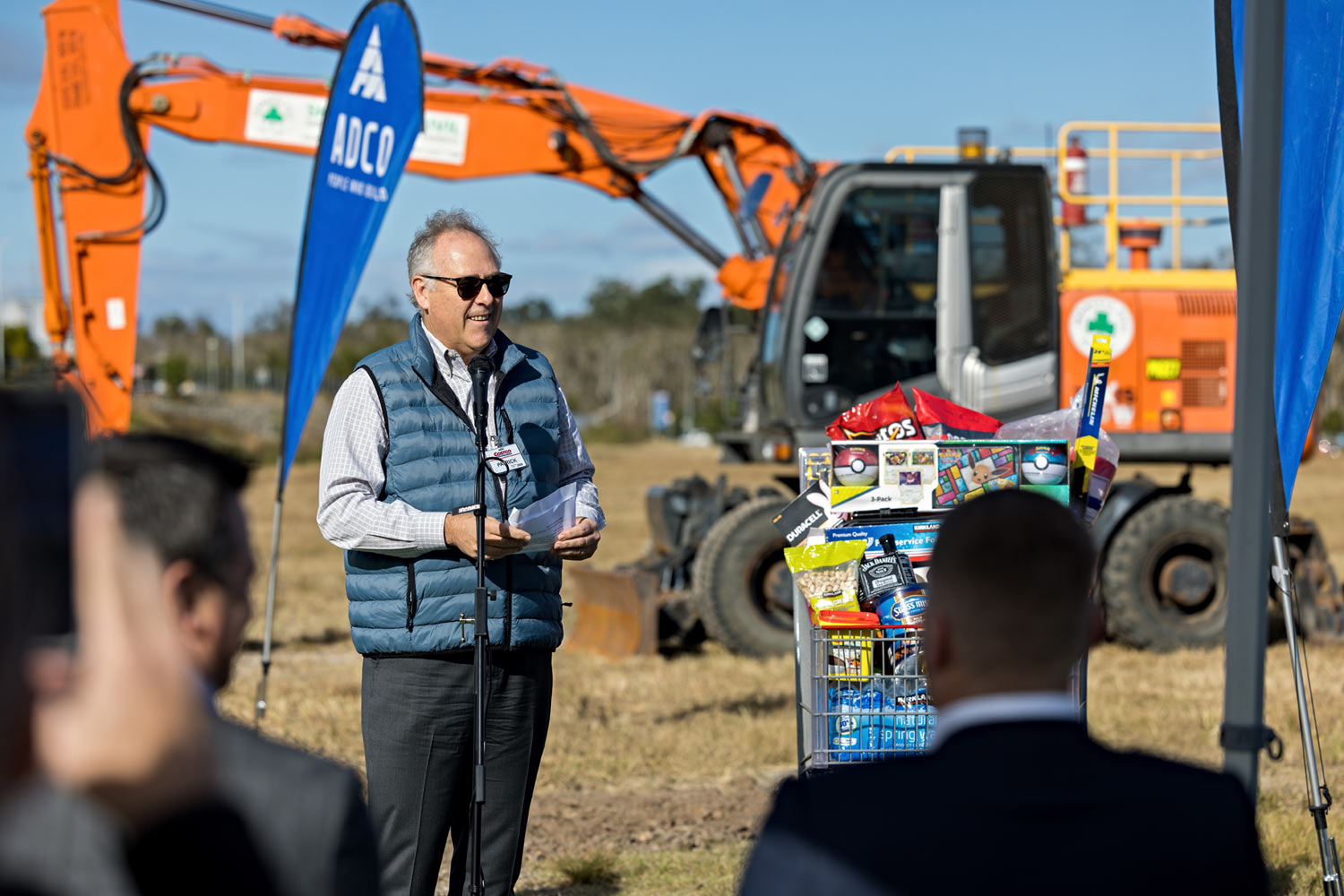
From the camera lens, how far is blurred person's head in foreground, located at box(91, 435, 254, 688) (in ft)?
4.44

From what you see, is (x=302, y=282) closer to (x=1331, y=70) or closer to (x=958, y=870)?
(x=1331, y=70)

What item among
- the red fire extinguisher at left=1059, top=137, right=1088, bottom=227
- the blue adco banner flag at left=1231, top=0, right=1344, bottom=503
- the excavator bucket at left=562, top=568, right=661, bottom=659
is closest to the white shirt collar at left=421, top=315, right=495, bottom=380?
the blue adco banner flag at left=1231, top=0, right=1344, bottom=503

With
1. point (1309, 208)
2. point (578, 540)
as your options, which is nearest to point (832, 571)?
point (578, 540)

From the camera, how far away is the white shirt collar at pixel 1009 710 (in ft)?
5.22

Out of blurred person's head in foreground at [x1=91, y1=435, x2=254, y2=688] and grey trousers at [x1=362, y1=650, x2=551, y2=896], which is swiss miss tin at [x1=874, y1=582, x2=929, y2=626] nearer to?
grey trousers at [x1=362, y1=650, x2=551, y2=896]

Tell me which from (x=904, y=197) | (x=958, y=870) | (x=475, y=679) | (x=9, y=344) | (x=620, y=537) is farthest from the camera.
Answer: (x=9, y=344)

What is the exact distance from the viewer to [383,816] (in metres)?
3.49

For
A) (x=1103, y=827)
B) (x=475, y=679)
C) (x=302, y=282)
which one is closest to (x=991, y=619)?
(x=1103, y=827)

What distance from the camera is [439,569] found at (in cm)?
352

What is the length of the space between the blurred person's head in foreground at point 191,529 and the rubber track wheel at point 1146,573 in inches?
343

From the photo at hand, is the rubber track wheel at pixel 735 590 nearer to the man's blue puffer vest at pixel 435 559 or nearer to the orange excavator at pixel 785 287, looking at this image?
the orange excavator at pixel 785 287

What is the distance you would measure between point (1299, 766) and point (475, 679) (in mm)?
4917

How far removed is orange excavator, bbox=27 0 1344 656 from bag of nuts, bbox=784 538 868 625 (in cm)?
562

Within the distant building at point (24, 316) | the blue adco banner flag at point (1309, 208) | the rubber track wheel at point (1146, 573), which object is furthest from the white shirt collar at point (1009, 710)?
the distant building at point (24, 316)
